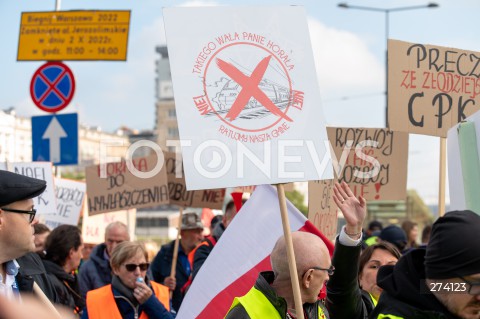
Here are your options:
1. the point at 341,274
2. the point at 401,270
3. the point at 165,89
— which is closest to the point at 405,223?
the point at 341,274

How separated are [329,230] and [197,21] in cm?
352

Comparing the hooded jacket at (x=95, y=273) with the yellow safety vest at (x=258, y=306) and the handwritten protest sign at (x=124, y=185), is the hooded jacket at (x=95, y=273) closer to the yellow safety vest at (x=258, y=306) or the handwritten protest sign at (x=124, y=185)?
the handwritten protest sign at (x=124, y=185)

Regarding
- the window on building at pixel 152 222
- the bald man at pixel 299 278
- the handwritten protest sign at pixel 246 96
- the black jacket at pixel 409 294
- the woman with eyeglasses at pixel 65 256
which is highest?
the handwritten protest sign at pixel 246 96

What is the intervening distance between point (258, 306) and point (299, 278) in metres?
0.32

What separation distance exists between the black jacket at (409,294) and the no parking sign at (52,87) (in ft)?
30.8

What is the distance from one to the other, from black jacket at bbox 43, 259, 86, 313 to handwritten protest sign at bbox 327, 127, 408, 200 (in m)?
2.46

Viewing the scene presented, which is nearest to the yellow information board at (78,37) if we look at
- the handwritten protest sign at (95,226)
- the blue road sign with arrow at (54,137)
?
the blue road sign with arrow at (54,137)

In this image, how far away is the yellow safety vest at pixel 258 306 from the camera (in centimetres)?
377

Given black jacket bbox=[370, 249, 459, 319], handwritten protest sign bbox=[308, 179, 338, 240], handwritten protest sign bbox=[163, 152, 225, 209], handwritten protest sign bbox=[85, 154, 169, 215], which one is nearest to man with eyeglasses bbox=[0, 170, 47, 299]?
black jacket bbox=[370, 249, 459, 319]

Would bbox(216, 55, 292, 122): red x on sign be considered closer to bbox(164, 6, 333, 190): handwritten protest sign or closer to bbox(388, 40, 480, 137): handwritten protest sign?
bbox(164, 6, 333, 190): handwritten protest sign

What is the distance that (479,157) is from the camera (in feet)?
14.3

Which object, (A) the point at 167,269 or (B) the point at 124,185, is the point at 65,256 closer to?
(A) the point at 167,269

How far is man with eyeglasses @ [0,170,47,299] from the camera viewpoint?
148 inches

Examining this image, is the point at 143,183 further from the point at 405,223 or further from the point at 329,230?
the point at 405,223
